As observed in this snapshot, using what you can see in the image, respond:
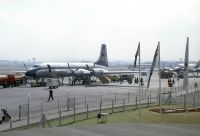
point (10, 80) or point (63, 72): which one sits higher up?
point (63, 72)

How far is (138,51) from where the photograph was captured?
35000 millimetres

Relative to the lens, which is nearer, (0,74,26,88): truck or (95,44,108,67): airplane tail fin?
(0,74,26,88): truck

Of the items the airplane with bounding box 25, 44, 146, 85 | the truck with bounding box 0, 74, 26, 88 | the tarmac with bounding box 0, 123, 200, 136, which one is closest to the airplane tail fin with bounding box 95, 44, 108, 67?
the airplane with bounding box 25, 44, 146, 85

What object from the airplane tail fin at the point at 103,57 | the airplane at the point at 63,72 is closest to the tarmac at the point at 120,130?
the airplane at the point at 63,72

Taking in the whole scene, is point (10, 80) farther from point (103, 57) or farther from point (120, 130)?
point (120, 130)

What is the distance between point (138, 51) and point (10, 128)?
1403 cm

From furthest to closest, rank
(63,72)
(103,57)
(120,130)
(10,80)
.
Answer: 1. (103,57)
2. (63,72)
3. (10,80)
4. (120,130)

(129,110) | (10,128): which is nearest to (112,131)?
(10,128)

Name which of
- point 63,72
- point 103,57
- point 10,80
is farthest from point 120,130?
point 103,57

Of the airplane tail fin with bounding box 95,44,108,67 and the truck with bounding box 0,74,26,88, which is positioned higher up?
the airplane tail fin with bounding box 95,44,108,67

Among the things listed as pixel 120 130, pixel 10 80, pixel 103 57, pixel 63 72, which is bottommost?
pixel 120 130

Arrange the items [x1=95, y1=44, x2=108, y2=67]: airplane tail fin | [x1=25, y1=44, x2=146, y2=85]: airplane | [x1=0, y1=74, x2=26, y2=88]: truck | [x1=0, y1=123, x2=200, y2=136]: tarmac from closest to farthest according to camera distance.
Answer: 1. [x1=0, y1=123, x2=200, y2=136]: tarmac
2. [x1=0, y1=74, x2=26, y2=88]: truck
3. [x1=25, y1=44, x2=146, y2=85]: airplane
4. [x1=95, y1=44, x2=108, y2=67]: airplane tail fin

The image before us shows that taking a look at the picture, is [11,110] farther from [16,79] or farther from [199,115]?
[16,79]

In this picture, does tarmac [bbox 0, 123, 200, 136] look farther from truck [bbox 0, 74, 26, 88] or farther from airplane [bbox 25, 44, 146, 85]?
airplane [bbox 25, 44, 146, 85]
